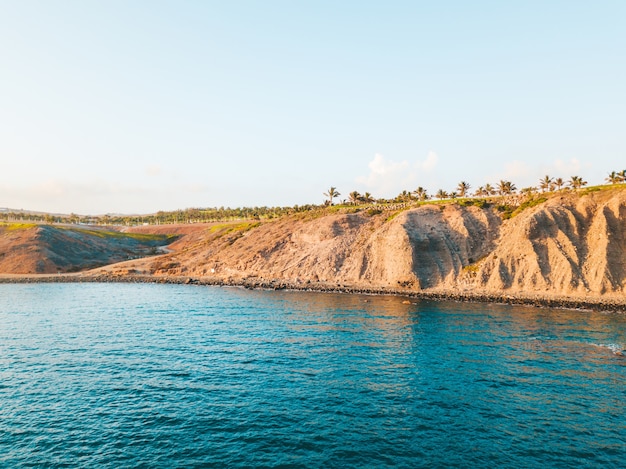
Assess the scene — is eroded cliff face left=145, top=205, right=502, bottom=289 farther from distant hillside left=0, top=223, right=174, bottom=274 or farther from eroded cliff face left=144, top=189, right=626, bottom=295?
distant hillside left=0, top=223, right=174, bottom=274

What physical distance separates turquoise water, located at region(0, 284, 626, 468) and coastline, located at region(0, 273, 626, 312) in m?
8.62

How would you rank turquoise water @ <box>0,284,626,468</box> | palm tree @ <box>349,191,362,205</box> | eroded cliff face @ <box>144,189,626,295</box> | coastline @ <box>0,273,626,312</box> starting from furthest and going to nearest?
palm tree @ <box>349,191,362,205</box> < eroded cliff face @ <box>144,189,626,295</box> < coastline @ <box>0,273,626,312</box> < turquoise water @ <box>0,284,626,468</box>

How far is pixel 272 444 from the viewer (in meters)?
26.7

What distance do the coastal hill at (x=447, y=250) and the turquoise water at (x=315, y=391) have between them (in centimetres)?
2101

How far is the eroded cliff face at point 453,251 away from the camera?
83.8 m

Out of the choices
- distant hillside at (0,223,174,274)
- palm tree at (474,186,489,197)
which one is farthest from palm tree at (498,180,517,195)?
distant hillside at (0,223,174,274)

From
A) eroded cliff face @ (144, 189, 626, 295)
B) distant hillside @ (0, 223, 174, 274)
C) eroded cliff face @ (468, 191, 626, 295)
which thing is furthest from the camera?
distant hillside @ (0, 223, 174, 274)

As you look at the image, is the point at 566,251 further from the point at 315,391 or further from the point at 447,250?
the point at 315,391

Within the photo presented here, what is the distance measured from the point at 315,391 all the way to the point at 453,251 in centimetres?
7549

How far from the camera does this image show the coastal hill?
84062mm

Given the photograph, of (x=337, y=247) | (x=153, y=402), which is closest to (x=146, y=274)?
(x=337, y=247)

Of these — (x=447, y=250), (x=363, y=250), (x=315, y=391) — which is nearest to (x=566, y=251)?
(x=447, y=250)

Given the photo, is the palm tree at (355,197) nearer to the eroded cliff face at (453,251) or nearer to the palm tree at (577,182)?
the eroded cliff face at (453,251)

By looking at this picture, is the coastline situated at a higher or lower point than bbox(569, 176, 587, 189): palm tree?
lower
